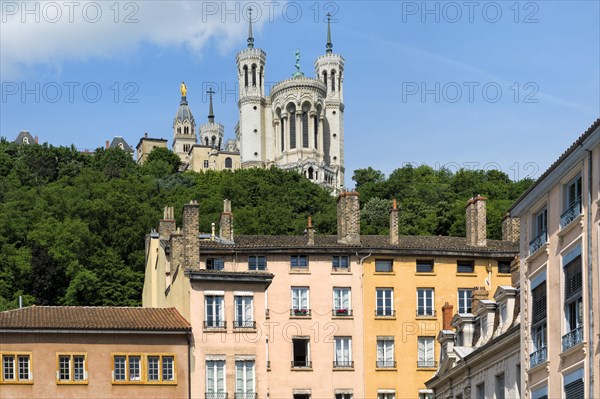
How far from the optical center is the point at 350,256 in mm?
75750

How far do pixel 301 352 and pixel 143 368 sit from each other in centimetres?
1466

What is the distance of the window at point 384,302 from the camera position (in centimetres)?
7488

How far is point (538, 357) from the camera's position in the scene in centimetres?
3931

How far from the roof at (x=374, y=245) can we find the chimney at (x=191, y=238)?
780 centimetres

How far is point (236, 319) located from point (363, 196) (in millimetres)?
114450

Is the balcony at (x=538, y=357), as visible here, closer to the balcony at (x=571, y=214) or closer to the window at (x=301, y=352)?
the balcony at (x=571, y=214)

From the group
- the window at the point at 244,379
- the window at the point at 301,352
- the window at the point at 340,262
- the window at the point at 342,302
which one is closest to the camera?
the window at the point at 244,379

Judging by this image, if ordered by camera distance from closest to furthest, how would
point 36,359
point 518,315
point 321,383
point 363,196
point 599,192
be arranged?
1. point 599,192
2. point 518,315
3. point 36,359
4. point 321,383
5. point 363,196

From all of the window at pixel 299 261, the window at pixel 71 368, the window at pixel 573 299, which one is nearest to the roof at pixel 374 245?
the window at pixel 299 261

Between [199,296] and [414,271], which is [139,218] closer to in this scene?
[414,271]

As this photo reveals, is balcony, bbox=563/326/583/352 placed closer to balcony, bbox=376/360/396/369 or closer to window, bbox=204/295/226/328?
window, bbox=204/295/226/328

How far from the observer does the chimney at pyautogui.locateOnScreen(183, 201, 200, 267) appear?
6481cm

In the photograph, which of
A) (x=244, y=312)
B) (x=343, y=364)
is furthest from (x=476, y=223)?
(x=244, y=312)

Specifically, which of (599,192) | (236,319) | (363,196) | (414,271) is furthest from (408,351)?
(363,196)
